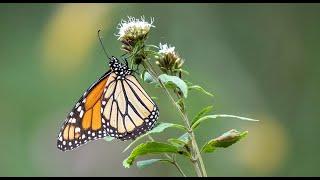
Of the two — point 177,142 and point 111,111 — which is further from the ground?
point 111,111

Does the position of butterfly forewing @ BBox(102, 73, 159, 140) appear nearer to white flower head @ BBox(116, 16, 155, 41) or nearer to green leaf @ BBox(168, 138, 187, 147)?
white flower head @ BBox(116, 16, 155, 41)

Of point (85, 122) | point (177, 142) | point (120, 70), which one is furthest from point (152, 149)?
point (120, 70)

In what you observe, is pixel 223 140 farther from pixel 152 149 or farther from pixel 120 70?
pixel 120 70

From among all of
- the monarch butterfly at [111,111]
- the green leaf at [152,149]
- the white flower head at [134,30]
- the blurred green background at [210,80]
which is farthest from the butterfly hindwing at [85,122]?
the blurred green background at [210,80]

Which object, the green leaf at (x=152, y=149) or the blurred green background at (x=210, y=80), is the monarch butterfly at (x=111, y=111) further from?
the blurred green background at (x=210, y=80)

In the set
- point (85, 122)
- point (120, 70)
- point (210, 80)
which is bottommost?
point (85, 122)

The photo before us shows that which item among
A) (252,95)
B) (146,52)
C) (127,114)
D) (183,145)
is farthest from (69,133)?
(252,95)

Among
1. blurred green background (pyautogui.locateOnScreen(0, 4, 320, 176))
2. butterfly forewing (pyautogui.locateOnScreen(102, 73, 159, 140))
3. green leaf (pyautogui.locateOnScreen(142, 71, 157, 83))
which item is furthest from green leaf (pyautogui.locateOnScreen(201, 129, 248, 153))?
blurred green background (pyautogui.locateOnScreen(0, 4, 320, 176))
